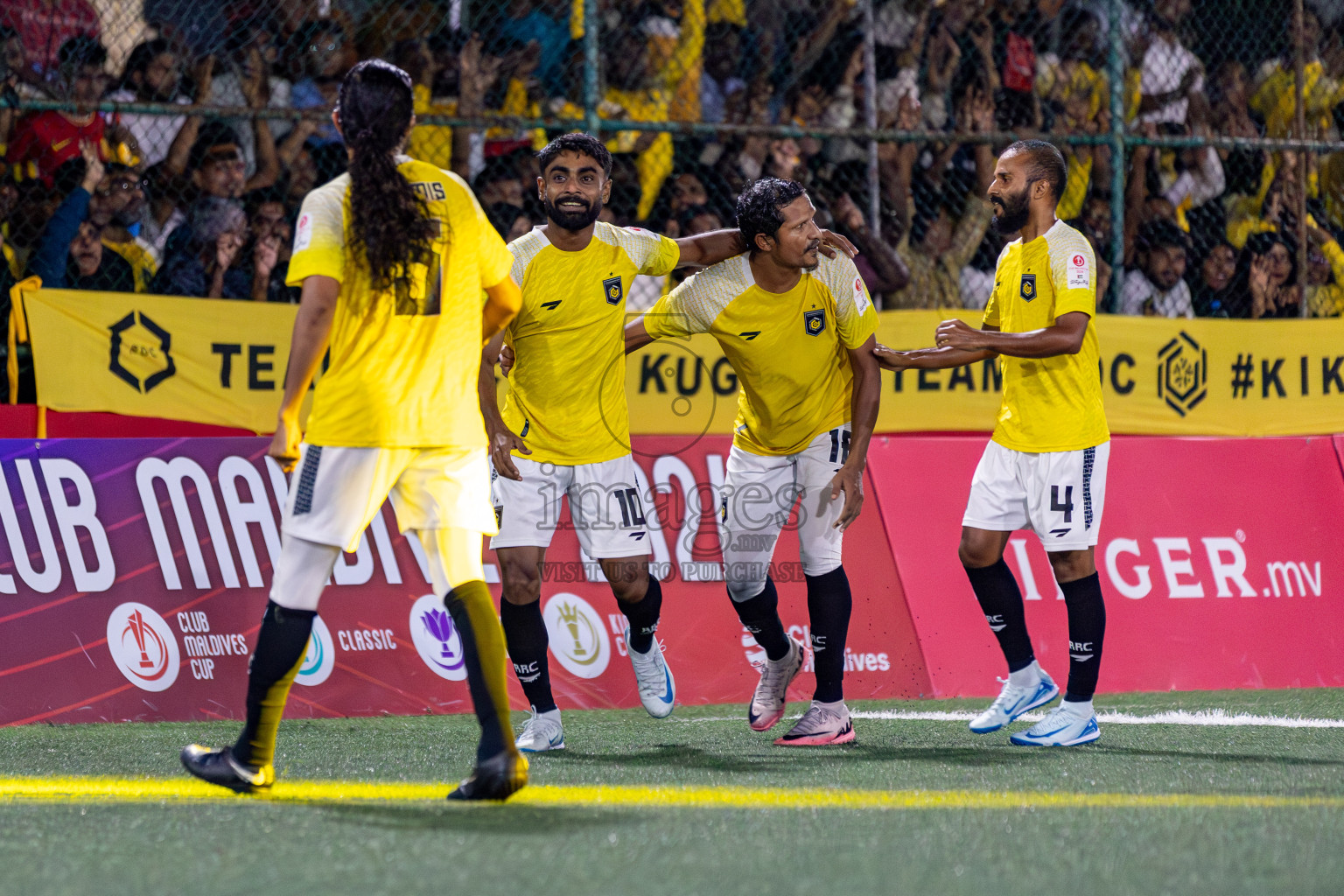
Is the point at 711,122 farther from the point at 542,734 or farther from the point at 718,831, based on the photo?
the point at 718,831

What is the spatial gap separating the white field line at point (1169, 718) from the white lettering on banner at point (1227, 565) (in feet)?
3.63

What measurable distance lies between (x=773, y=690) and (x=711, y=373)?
263 cm

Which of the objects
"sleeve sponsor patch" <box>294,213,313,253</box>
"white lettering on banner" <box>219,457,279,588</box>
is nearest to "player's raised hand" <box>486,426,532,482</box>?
"sleeve sponsor patch" <box>294,213,313,253</box>

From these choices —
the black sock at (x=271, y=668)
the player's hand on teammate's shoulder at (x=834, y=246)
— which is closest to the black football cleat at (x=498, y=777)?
the black sock at (x=271, y=668)

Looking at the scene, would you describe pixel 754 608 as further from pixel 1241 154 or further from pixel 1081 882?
pixel 1241 154

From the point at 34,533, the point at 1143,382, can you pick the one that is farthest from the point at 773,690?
the point at 1143,382

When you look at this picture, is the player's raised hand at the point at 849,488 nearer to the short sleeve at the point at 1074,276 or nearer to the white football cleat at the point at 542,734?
the short sleeve at the point at 1074,276

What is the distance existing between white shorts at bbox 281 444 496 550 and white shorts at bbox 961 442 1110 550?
233 cm

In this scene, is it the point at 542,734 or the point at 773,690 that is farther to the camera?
the point at 773,690

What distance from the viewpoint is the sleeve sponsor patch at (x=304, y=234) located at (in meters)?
3.45

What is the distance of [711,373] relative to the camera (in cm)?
759

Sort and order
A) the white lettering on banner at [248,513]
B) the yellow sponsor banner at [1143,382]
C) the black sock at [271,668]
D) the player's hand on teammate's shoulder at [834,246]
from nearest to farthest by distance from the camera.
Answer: the black sock at [271,668] < the player's hand on teammate's shoulder at [834,246] < the white lettering on banner at [248,513] < the yellow sponsor banner at [1143,382]

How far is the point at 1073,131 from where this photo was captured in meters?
8.81

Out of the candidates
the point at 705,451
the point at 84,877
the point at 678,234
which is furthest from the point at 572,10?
the point at 84,877
